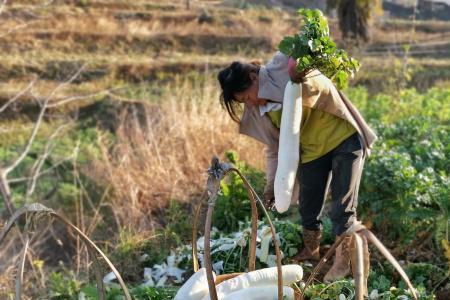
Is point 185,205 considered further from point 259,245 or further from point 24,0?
point 24,0

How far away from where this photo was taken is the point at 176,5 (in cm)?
2772

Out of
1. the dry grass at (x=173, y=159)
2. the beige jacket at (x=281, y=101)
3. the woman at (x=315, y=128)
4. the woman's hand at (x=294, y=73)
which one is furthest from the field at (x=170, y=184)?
the woman's hand at (x=294, y=73)

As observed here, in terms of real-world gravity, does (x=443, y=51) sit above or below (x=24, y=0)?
below

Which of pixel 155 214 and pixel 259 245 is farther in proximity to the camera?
pixel 155 214

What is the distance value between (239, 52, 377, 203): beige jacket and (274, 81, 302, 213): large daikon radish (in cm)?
14

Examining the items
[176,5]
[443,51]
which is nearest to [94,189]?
[443,51]

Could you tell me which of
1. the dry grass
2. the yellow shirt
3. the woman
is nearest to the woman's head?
the woman

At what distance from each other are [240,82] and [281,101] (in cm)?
23

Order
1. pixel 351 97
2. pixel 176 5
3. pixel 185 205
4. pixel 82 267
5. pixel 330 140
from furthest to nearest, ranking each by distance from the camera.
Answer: pixel 176 5 → pixel 351 97 → pixel 185 205 → pixel 82 267 → pixel 330 140

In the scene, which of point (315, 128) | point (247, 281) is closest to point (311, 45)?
point (315, 128)

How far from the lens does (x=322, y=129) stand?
297 centimetres

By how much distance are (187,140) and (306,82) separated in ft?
11.3

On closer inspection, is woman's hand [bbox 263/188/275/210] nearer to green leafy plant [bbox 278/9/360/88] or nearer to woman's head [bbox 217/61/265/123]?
woman's head [bbox 217/61/265/123]

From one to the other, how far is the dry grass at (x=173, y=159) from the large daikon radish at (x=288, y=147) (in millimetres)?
2772
